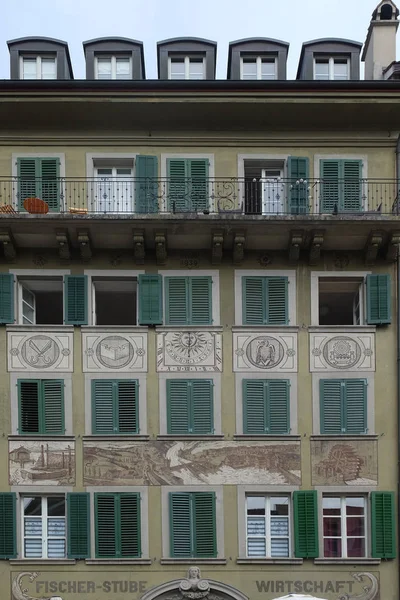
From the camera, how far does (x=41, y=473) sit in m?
19.0

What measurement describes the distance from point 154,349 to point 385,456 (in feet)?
17.6

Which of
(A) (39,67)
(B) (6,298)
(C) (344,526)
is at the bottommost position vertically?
(C) (344,526)

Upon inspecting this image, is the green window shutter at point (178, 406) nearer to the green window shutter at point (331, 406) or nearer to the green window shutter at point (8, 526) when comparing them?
the green window shutter at point (331, 406)

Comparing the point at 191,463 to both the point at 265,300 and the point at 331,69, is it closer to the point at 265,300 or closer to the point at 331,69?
the point at 265,300

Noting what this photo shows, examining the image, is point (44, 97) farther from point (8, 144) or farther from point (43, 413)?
point (43, 413)

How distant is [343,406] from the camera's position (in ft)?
63.6

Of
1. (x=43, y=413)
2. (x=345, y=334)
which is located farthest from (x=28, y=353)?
(x=345, y=334)

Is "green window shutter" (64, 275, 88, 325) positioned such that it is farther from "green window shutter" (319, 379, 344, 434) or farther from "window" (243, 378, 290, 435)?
"green window shutter" (319, 379, 344, 434)

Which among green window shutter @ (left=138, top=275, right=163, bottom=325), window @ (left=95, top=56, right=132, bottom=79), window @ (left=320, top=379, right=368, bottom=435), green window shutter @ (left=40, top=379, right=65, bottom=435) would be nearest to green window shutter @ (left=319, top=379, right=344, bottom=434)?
window @ (left=320, top=379, right=368, bottom=435)

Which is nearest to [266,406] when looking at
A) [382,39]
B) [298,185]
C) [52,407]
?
[52,407]

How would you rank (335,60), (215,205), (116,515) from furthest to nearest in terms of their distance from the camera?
1. (335,60)
2. (215,205)
3. (116,515)

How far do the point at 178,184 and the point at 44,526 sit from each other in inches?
313

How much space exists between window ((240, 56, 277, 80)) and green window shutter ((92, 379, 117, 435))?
845 cm

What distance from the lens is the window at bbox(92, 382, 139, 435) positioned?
19312mm
